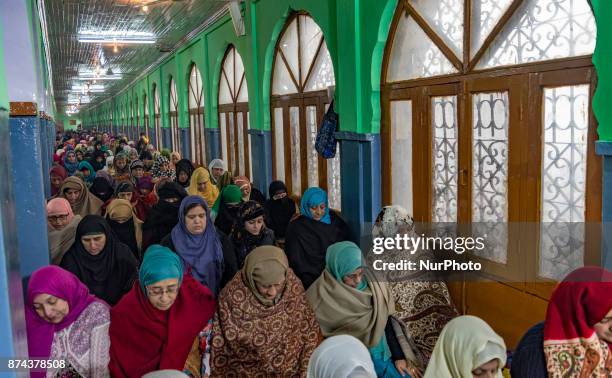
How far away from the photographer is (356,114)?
4750 millimetres

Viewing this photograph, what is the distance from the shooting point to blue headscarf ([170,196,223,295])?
3.65 metres

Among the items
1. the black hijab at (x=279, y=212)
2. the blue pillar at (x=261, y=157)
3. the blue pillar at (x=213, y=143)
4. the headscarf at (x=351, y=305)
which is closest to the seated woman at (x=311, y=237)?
the headscarf at (x=351, y=305)

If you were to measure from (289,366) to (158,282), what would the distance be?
715 mm

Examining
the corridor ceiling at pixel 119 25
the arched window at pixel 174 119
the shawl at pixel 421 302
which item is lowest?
the shawl at pixel 421 302

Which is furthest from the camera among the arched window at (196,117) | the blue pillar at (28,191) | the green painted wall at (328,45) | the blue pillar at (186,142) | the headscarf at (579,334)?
the blue pillar at (186,142)

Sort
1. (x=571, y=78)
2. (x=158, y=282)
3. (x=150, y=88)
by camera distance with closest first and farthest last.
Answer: (x=158, y=282)
(x=571, y=78)
(x=150, y=88)

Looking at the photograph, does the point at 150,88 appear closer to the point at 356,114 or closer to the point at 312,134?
the point at 312,134

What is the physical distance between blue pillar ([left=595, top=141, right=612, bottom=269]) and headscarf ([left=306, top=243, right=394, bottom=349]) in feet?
3.32

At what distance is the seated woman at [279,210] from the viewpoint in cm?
554

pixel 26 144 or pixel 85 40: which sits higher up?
pixel 85 40

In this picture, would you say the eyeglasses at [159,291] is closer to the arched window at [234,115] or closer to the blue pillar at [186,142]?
the arched window at [234,115]

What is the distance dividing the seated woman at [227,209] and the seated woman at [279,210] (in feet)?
1.55

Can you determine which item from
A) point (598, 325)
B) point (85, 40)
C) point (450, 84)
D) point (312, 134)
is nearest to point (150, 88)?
point (85, 40)

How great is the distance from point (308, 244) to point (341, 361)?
2.06 m
